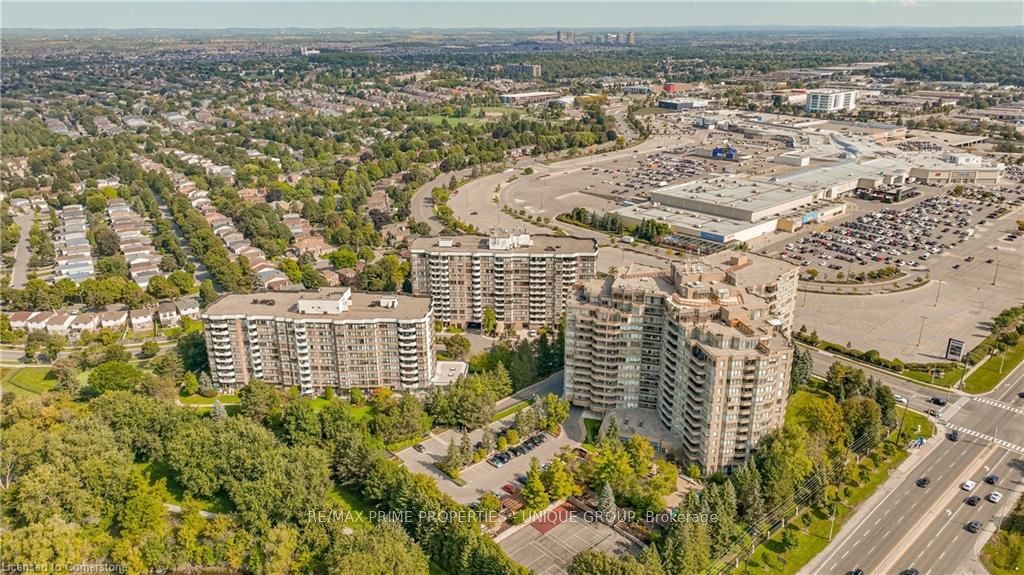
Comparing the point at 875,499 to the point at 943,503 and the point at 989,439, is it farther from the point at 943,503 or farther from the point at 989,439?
the point at 989,439

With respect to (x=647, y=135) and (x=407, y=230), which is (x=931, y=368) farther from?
(x=647, y=135)

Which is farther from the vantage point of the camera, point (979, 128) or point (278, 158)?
point (979, 128)

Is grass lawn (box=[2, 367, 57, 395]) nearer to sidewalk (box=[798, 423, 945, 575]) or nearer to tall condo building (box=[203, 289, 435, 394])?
tall condo building (box=[203, 289, 435, 394])

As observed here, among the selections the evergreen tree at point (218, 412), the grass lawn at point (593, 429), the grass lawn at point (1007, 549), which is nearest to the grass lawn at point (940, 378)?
the grass lawn at point (1007, 549)

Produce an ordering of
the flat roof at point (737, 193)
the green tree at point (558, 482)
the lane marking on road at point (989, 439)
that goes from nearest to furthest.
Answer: the green tree at point (558, 482) < the lane marking on road at point (989, 439) < the flat roof at point (737, 193)

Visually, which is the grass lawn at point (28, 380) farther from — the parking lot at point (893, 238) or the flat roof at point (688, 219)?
the parking lot at point (893, 238)

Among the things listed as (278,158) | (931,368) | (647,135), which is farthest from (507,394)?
(647,135)
